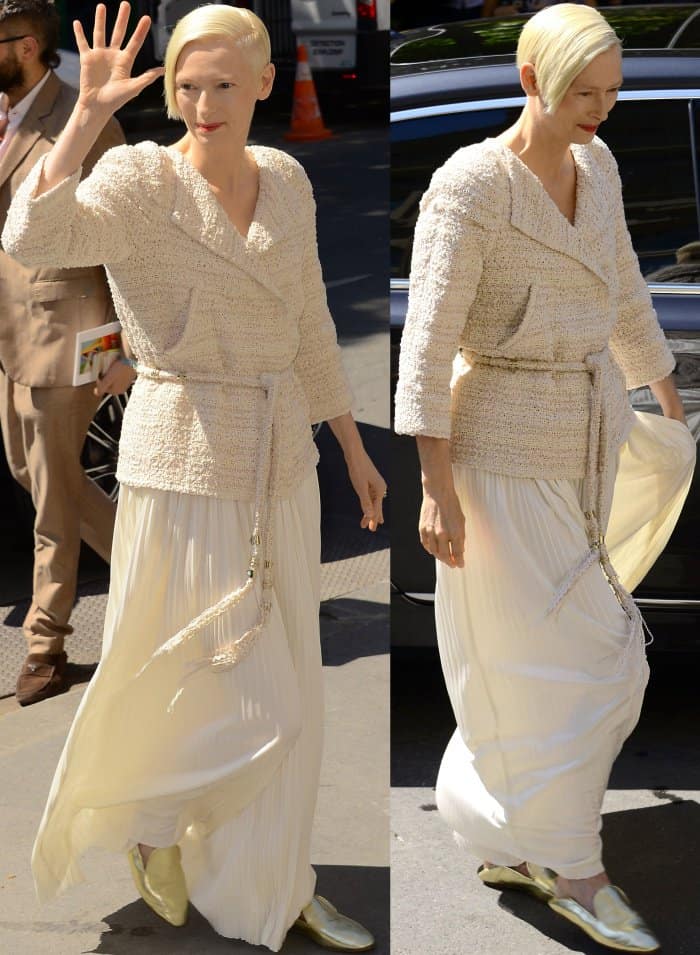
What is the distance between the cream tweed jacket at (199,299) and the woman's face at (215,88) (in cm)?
9

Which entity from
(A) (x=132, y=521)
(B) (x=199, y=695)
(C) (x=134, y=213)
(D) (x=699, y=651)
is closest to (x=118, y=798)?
(B) (x=199, y=695)

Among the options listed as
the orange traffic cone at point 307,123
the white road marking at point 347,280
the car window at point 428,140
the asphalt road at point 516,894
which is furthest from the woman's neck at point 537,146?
the white road marking at point 347,280

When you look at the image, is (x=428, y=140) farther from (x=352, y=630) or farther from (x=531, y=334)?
(x=352, y=630)

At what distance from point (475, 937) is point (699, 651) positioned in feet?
3.61

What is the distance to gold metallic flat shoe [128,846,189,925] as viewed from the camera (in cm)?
310

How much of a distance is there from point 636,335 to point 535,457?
1.51 feet

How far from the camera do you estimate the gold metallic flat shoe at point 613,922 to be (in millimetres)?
3080

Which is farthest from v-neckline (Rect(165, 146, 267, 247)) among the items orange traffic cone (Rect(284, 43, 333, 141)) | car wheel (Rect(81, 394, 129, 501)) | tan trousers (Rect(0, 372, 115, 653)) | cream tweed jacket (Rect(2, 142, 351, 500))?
orange traffic cone (Rect(284, 43, 333, 141))

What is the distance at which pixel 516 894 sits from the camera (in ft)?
11.0

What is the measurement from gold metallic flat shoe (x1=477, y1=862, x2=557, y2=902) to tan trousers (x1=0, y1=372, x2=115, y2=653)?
1559 millimetres

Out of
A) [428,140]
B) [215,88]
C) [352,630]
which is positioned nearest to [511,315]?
[215,88]

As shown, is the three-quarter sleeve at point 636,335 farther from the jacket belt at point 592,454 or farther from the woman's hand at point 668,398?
the jacket belt at point 592,454

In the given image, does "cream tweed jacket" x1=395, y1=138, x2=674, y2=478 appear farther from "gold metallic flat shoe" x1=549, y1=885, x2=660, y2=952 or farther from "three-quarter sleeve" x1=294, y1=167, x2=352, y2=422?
"gold metallic flat shoe" x1=549, y1=885, x2=660, y2=952

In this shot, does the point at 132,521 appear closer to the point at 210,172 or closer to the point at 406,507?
the point at 210,172
